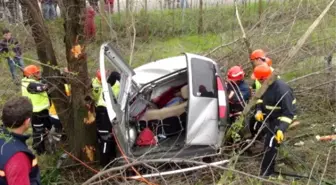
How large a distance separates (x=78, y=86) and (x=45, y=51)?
0.61 meters

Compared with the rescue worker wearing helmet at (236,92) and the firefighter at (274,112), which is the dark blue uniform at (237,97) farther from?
the firefighter at (274,112)

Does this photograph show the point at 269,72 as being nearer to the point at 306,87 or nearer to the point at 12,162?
the point at 306,87

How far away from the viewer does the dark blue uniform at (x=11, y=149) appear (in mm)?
3127

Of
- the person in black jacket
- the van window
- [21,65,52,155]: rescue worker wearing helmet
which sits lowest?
[21,65,52,155]: rescue worker wearing helmet

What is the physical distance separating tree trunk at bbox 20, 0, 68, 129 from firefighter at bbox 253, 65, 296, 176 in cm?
254

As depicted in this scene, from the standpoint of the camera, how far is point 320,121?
7.50m

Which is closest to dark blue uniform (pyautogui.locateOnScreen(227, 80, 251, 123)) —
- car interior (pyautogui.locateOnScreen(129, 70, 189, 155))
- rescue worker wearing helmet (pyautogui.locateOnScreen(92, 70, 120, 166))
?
car interior (pyautogui.locateOnScreen(129, 70, 189, 155))

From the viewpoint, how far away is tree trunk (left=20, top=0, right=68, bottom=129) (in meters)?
5.51

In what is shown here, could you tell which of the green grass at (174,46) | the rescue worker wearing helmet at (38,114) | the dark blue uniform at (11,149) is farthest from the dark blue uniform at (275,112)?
the green grass at (174,46)

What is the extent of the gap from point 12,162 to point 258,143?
406 centimetres

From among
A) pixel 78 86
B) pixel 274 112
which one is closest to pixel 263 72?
pixel 274 112

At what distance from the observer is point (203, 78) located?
5.88m

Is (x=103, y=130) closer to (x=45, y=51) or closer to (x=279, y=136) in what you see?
(x=45, y=51)

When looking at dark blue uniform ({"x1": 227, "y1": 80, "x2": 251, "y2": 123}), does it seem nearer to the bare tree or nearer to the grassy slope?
the grassy slope
